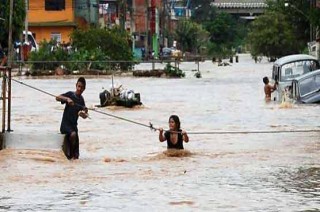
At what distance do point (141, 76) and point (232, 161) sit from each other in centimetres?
4486

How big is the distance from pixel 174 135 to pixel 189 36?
128037mm

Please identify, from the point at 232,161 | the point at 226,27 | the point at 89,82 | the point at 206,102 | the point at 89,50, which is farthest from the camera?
Result: the point at 226,27

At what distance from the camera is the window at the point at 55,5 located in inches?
3703

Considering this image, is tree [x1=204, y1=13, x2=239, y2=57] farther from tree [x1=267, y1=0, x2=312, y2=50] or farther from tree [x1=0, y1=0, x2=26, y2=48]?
tree [x1=0, y1=0, x2=26, y2=48]

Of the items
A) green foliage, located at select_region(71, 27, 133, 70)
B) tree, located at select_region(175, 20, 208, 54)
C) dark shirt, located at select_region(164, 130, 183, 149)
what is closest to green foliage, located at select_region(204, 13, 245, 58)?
tree, located at select_region(175, 20, 208, 54)

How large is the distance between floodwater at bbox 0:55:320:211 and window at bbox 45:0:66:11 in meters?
61.6

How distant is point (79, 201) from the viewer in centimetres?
1350

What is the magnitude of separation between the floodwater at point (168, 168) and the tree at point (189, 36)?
374 feet

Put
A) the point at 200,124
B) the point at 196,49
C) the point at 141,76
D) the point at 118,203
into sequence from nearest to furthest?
1. the point at 118,203
2. the point at 200,124
3. the point at 141,76
4. the point at 196,49

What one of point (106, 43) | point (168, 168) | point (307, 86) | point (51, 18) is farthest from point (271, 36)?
point (168, 168)

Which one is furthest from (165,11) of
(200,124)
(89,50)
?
(200,124)

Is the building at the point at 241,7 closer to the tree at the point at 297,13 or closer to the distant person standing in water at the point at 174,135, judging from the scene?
the tree at the point at 297,13

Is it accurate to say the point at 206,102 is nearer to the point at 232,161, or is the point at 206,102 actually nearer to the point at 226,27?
the point at 232,161

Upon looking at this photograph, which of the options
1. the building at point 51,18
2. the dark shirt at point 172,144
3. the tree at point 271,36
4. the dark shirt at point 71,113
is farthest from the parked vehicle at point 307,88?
the tree at point 271,36
